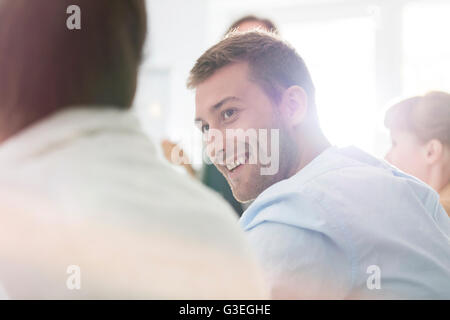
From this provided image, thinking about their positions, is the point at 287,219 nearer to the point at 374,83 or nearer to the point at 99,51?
the point at 99,51

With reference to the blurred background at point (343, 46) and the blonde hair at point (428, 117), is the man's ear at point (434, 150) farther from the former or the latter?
the blurred background at point (343, 46)

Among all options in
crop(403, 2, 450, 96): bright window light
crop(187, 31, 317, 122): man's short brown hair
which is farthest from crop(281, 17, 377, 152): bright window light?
crop(187, 31, 317, 122): man's short brown hair

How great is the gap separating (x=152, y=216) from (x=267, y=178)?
55cm

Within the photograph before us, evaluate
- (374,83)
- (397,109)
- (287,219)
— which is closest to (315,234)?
(287,219)

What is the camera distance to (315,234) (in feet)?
2.13

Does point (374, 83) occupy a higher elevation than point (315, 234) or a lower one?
higher

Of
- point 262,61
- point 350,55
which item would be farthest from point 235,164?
point 350,55

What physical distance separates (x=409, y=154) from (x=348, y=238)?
62cm

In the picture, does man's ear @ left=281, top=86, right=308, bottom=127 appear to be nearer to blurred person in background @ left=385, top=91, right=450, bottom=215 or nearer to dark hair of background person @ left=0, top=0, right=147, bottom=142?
blurred person in background @ left=385, top=91, right=450, bottom=215

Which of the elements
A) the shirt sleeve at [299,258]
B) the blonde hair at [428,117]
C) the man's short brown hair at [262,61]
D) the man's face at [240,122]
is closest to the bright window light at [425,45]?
the blonde hair at [428,117]

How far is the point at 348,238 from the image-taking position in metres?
0.66

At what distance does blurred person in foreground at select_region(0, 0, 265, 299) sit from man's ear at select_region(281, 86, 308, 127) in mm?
493

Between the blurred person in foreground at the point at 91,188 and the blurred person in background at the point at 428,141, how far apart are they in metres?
0.86

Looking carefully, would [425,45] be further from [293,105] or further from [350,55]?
[293,105]
